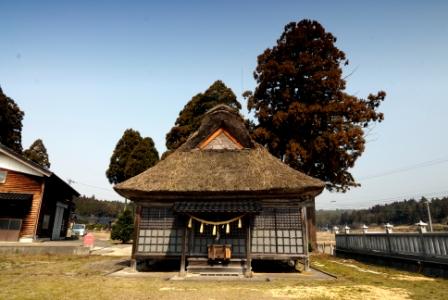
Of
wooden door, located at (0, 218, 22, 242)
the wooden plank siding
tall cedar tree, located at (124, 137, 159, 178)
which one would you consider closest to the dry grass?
the wooden plank siding

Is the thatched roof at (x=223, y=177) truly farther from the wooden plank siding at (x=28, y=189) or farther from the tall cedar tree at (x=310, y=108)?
the wooden plank siding at (x=28, y=189)

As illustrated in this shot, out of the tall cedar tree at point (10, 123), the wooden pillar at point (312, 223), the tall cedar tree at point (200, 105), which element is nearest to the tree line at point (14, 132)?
the tall cedar tree at point (10, 123)

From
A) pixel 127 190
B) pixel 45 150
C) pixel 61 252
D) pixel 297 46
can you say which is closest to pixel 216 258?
pixel 127 190

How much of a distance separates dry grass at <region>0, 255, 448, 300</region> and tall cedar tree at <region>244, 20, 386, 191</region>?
9552mm

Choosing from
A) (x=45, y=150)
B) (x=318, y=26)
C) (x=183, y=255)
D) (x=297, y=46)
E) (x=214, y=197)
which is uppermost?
(x=318, y=26)

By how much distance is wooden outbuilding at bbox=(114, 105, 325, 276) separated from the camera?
1170 centimetres

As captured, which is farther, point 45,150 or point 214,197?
point 45,150

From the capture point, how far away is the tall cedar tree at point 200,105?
26.7 m

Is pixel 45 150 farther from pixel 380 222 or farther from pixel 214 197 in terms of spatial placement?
pixel 380 222

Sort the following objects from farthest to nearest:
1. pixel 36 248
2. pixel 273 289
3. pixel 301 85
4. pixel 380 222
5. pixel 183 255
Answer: pixel 380 222 < pixel 301 85 < pixel 36 248 < pixel 183 255 < pixel 273 289

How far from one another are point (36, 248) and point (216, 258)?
43.4 ft

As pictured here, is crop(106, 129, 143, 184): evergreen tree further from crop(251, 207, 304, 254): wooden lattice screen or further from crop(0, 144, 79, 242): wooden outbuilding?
crop(251, 207, 304, 254): wooden lattice screen

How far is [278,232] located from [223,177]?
11.4ft

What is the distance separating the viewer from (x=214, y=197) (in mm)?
12477
